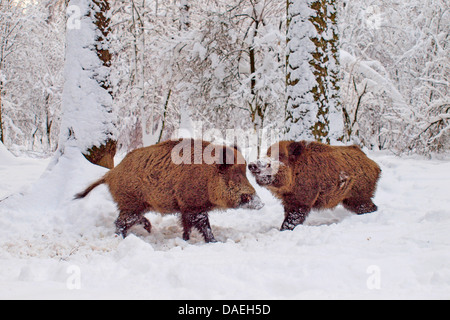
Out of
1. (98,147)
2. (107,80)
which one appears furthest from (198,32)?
(98,147)

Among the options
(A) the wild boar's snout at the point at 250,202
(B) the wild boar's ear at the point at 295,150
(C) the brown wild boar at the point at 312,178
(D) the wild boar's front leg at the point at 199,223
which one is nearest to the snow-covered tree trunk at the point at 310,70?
(C) the brown wild boar at the point at 312,178

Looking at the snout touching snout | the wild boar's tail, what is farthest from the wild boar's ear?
the wild boar's tail

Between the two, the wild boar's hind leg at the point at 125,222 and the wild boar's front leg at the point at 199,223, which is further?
the wild boar's hind leg at the point at 125,222

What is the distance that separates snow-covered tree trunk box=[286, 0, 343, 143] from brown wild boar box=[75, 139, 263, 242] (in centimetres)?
165

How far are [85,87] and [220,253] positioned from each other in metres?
3.88

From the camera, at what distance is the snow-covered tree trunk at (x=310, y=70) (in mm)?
5730

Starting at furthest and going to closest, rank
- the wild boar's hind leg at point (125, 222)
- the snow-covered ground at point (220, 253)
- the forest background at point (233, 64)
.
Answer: the forest background at point (233, 64) < the wild boar's hind leg at point (125, 222) < the snow-covered ground at point (220, 253)

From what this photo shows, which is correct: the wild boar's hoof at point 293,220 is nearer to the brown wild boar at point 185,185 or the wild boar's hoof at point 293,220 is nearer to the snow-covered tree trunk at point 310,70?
the brown wild boar at point 185,185

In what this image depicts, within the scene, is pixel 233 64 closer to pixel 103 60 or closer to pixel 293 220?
pixel 103 60

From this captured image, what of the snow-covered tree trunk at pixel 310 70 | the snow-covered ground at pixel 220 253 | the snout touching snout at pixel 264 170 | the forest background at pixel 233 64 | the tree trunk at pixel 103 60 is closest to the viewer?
the snow-covered ground at pixel 220 253

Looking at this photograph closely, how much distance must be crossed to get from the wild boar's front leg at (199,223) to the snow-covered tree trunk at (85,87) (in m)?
2.27
